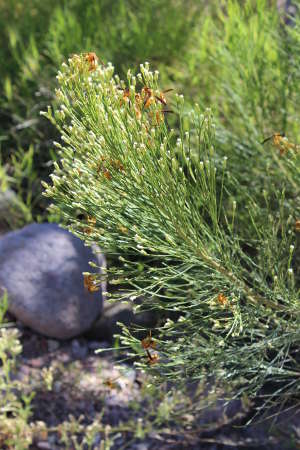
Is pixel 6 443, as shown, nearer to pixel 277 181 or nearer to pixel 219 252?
pixel 219 252

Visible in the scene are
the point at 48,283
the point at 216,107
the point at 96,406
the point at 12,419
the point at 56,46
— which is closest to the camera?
the point at 216,107

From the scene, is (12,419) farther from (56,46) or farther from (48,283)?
(56,46)

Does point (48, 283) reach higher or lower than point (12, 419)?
higher

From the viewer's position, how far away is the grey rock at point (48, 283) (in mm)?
2615

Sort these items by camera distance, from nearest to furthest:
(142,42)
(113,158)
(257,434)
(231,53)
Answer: (113,158)
(257,434)
(231,53)
(142,42)

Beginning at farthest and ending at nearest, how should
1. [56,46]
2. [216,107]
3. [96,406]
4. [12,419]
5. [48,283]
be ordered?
1. [56,46]
2. [48,283]
3. [96,406]
4. [12,419]
5. [216,107]

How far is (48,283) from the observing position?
2.63 metres

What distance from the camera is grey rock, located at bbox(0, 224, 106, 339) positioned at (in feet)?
8.58

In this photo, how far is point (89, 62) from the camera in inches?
50.9

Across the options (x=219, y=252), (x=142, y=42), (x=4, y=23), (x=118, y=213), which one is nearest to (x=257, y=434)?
(x=219, y=252)

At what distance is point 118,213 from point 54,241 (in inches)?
55.7

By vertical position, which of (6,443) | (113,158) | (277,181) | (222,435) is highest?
(113,158)

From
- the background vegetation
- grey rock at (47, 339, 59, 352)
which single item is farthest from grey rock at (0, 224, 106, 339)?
the background vegetation

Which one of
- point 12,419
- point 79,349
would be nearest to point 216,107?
point 12,419
